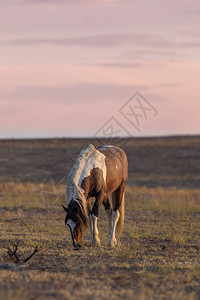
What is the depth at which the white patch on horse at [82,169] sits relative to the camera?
1043 cm

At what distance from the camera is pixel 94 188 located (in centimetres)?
1111

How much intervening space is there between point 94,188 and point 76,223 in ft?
4.22

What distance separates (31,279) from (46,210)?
12.2m

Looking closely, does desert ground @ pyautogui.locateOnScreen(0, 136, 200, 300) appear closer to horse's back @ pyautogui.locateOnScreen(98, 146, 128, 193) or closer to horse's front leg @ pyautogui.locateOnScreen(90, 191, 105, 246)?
horse's front leg @ pyautogui.locateOnScreen(90, 191, 105, 246)

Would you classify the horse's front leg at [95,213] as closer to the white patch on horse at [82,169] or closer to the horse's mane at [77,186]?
the white patch on horse at [82,169]

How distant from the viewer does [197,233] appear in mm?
14508

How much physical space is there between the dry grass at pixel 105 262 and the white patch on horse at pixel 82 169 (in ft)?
4.03

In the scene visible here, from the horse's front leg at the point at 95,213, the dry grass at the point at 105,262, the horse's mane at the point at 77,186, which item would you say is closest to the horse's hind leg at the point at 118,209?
the dry grass at the point at 105,262

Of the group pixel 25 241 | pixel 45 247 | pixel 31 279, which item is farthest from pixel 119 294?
pixel 25 241

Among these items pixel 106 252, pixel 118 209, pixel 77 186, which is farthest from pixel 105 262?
pixel 118 209

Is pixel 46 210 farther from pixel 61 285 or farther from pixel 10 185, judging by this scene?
pixel 61 285

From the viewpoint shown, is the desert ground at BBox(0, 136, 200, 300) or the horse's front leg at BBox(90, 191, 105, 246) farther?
the horse's front leg at BBox(90, 191, 105, 246)

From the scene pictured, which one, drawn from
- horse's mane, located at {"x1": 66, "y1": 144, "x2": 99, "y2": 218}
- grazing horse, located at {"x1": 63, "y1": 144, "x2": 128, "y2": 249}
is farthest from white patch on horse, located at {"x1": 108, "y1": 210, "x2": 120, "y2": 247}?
horse's mane, located at {"x1": 66, "y1": 144, "x2": 99, "y2": 218}

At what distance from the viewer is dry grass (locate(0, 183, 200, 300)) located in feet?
22.3
